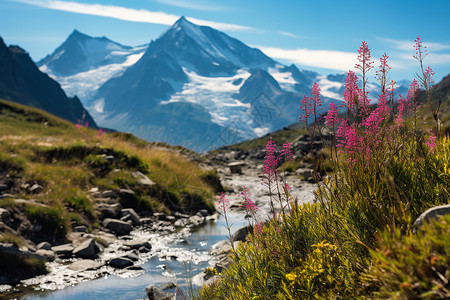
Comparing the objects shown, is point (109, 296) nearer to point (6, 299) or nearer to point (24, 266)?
point (6, 299)

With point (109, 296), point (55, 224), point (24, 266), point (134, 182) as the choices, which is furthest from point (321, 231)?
point (134, 182)

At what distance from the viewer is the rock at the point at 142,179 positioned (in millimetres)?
15046

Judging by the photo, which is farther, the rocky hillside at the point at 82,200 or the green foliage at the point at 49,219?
the green foliage at the point at 49,219

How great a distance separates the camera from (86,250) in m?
9.00

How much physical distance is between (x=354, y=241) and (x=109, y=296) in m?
5.37

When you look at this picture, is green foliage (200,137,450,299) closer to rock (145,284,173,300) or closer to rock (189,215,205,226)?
rock (145,284,173,300)

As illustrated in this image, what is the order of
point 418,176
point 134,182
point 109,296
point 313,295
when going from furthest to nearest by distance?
point 134,182 → point 109,296 → point 418,176 → point 313,295

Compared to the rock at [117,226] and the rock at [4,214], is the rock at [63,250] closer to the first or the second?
the rock at [4,214]

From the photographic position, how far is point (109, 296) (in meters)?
6.86

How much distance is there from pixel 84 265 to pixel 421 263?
25.8ft

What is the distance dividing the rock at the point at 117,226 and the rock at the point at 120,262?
2890 mm

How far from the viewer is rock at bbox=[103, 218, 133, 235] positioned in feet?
37.7

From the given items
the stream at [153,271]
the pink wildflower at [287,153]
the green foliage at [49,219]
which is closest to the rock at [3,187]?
the green foliage at [49,219]

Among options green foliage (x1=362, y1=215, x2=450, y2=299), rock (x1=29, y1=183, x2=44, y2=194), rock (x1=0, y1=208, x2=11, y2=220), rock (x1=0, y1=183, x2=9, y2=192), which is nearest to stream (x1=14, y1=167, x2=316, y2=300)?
green foliage (x1=362, y1=215, x2=450, y2=299)
